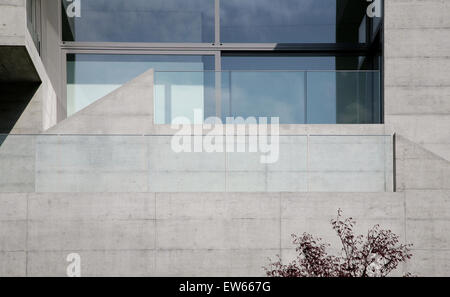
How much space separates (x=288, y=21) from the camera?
17.7 m

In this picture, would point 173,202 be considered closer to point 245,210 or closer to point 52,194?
point 245,210

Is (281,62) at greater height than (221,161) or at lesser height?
greater

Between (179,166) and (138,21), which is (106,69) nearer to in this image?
(138,21)

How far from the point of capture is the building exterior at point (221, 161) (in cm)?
1185

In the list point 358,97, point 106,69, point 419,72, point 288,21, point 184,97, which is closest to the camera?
point 419,72

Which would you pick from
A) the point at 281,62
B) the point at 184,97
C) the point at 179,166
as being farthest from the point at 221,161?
the point at 281,62

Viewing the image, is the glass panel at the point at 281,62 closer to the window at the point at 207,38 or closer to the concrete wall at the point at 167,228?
the window at the point at 207,38

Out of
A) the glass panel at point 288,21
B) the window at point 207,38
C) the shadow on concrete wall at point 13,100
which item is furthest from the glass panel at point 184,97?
the glass panel at point 288,21

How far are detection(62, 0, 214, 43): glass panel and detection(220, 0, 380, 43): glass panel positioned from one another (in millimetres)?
839

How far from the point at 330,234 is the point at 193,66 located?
7.68 m

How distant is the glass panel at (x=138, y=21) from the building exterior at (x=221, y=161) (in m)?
2.10

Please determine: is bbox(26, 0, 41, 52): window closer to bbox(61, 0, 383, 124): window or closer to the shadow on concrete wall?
the shadow on concrete wall

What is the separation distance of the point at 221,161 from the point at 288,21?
7.33m
